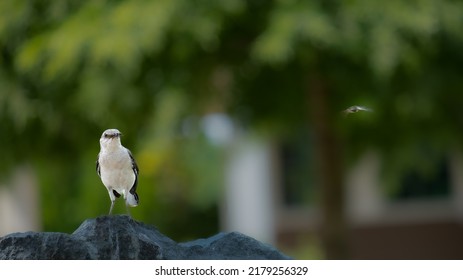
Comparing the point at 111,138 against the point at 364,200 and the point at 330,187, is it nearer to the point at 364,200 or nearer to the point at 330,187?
the point at 330,187

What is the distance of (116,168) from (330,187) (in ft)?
10.7

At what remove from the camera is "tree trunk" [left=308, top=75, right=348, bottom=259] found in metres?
4.89

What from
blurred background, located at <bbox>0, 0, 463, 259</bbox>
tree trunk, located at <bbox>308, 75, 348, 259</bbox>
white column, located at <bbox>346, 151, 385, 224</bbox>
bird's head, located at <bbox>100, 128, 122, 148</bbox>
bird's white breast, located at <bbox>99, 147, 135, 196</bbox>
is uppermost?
white column, located at <bbox>346, 151, 385, 224</bbox>

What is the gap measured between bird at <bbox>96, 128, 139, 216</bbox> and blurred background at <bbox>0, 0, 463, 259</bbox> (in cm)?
194

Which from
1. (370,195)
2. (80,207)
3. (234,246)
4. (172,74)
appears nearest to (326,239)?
(172,74)

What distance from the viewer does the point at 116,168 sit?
1.78 metres

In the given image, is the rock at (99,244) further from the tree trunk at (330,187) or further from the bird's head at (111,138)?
the tree trunk at (330,187)

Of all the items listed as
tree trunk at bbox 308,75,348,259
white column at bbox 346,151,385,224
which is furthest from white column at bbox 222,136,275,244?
tree trunk at bbox 308,75,348,259

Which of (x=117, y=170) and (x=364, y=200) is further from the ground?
(x=364, y=200)

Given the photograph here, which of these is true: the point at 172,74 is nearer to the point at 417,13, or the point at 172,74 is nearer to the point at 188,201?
the point at 417,13

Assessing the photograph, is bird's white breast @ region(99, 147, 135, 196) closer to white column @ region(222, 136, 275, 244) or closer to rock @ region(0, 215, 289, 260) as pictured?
rock @ region(0, 215, 289, 260)

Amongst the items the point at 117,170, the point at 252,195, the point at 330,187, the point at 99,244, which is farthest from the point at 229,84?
the point at 252,195

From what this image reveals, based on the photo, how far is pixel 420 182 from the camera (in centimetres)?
868

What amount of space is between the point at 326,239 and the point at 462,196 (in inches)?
182
